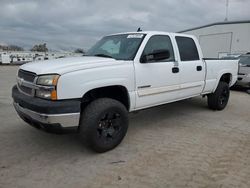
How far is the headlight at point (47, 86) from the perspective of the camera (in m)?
3.07

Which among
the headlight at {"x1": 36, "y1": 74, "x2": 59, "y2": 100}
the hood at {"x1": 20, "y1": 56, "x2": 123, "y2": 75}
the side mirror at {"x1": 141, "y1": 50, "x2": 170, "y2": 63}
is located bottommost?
the headlight at {"x1": 36, "y1": 74, "x2": 59, "y2": 100}

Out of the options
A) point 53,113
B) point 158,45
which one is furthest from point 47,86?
point 158,45

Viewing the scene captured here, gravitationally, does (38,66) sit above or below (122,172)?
above

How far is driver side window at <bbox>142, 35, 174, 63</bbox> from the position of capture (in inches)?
166

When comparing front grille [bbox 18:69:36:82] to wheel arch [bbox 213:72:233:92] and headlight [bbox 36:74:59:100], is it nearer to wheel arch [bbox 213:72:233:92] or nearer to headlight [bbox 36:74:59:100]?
headlight [bbox 36:74:59:100]

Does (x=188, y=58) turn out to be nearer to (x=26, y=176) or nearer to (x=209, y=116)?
(x=209, y=116)

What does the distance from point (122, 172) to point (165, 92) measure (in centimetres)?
191

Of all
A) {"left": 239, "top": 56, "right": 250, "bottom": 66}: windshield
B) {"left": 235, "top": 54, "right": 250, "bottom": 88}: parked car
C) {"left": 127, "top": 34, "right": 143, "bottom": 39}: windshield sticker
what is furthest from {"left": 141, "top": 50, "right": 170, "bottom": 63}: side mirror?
{"left": 239, "top": 56, "right": 250, "bottom": 66}: windshield

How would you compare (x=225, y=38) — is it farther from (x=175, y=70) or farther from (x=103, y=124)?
(x=103, y=124)

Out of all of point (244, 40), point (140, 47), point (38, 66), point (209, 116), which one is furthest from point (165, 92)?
point (244, 40)

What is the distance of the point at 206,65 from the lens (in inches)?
215

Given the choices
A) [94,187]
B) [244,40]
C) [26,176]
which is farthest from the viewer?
[244,40]

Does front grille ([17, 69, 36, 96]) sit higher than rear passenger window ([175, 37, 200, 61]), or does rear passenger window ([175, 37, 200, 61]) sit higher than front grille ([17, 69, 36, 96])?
rear passenger window ([175, 37, 200, 61])

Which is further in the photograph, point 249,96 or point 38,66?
point 249,96
